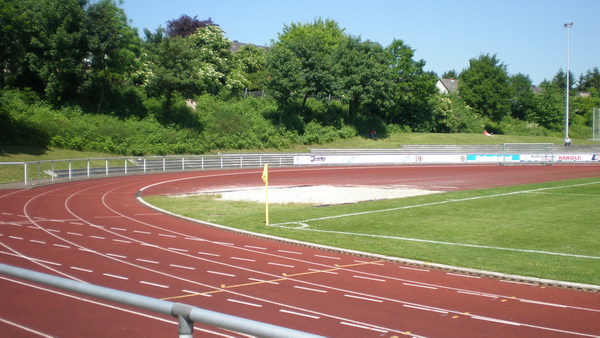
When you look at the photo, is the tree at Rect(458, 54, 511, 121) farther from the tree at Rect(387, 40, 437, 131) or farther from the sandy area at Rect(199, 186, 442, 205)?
the sandy area at Rect(199, 186, 442, 205)

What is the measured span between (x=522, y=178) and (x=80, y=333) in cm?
3862

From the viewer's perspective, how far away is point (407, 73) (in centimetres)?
7550

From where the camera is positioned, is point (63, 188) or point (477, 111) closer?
point (63, 188)

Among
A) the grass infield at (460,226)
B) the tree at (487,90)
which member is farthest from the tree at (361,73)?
the grass infield at (460,226)

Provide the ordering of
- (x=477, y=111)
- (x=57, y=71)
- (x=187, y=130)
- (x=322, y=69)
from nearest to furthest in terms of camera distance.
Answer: (x=57, y=71) → (x=187, y=130) → (x=322, y=69) → (x=477, y=111)

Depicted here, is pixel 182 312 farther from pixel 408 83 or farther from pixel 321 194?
pixel 408 83

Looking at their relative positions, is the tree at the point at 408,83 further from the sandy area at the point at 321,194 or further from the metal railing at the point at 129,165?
the sandy area at the point at 321,194

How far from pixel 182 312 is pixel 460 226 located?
18.0 metres

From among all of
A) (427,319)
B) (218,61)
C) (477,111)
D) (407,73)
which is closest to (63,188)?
(427,319)

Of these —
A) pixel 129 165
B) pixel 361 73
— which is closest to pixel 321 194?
pixel 129 165

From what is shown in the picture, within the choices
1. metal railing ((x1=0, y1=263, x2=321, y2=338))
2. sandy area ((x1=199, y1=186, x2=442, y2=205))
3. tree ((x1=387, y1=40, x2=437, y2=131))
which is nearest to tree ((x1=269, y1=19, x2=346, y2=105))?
tree ((x1=387, y1=40, x2=437, y2=131))

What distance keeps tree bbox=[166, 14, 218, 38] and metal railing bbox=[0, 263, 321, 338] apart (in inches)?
2983

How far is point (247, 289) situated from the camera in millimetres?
10680

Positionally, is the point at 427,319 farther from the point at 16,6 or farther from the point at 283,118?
the point at 283,118
